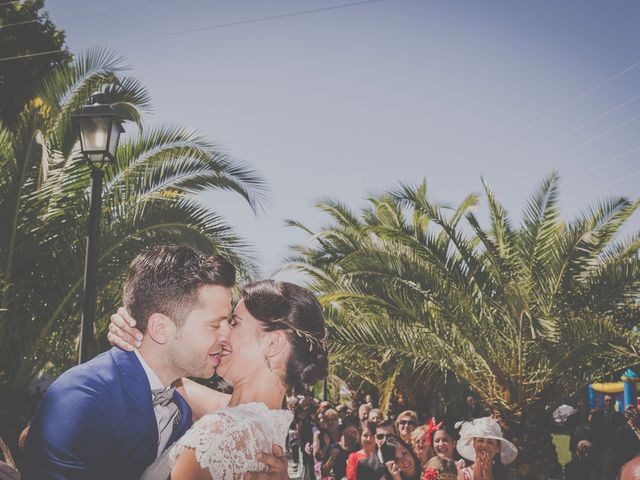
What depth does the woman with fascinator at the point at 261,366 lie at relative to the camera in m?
2.18

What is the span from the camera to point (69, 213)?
29.0 ft

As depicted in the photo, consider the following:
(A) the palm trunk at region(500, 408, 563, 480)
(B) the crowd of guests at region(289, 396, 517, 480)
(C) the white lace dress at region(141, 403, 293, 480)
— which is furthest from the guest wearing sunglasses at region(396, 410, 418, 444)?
(C) the white lace dress at region(141, 403, 293, 480)

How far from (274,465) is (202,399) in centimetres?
80

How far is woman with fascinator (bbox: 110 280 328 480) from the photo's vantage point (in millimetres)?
2182

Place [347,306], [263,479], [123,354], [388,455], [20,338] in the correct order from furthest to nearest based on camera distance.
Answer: [347,306], [20,338], [388,455], [123,354], [263,479]

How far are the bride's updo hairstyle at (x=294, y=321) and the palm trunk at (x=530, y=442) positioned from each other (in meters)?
9.23

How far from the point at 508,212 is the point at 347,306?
469 cm

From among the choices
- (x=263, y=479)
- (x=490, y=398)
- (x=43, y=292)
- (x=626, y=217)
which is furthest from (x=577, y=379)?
(x=263, y=479)

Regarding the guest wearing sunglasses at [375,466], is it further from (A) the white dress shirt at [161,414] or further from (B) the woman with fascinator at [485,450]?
(A) the white dress shirt at [161,414]

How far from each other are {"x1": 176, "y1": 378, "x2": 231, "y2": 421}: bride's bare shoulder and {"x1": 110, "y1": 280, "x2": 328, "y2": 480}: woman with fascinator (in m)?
0.50

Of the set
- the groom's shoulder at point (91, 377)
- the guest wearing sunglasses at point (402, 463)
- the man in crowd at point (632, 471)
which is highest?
the groom's shoulder at point (91, 377)

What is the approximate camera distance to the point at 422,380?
58.2ft

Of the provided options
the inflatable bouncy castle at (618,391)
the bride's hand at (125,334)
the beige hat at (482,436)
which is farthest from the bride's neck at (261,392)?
the inflatable bouncy castle at (618,391)

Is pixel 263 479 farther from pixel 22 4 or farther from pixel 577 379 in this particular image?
pixel 22 4
